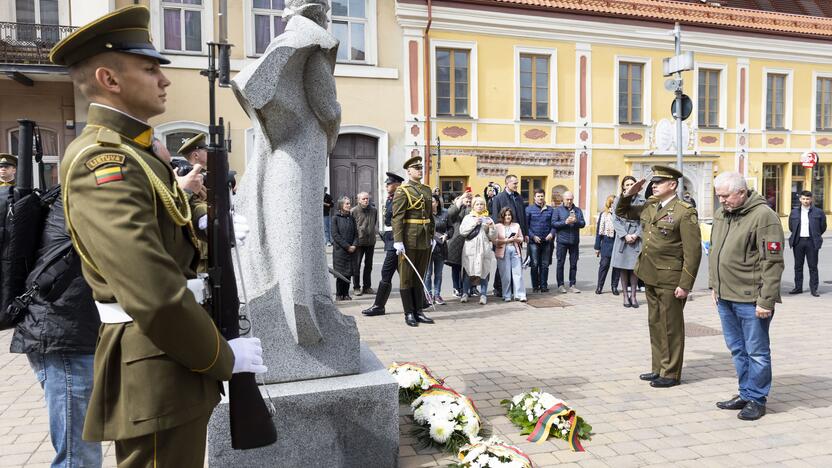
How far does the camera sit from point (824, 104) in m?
25.6

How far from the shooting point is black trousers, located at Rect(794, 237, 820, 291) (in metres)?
10.7

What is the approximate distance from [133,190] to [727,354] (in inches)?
258

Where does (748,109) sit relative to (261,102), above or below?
above

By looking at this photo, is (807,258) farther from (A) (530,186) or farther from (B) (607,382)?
(A) (530,186)

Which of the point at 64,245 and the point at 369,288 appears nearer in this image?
the point at 64,245

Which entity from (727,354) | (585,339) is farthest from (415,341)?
(727,354)

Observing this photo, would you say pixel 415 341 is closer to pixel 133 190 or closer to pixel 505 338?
pixel 505 338

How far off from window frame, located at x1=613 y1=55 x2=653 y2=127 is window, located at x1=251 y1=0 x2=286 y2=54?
11509 millimetres

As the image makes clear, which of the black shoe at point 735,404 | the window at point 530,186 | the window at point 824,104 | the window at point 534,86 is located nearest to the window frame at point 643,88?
the window at point 534,86

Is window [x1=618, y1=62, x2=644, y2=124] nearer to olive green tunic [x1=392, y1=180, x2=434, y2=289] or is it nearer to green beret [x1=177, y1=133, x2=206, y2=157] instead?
olive green tunic [x1=392, y1=180, x2=434, y2=289]

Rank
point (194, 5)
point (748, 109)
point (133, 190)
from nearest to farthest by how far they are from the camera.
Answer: point (133, 190) < point (194, 5) < point (748, 109)

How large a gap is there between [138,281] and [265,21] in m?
17.9

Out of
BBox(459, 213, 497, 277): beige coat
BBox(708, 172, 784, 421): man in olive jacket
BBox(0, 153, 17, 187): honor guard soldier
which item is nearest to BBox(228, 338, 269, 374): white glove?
BBox(708, 172, 784, 421): man in olive jacket

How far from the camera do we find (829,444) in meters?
4.26
